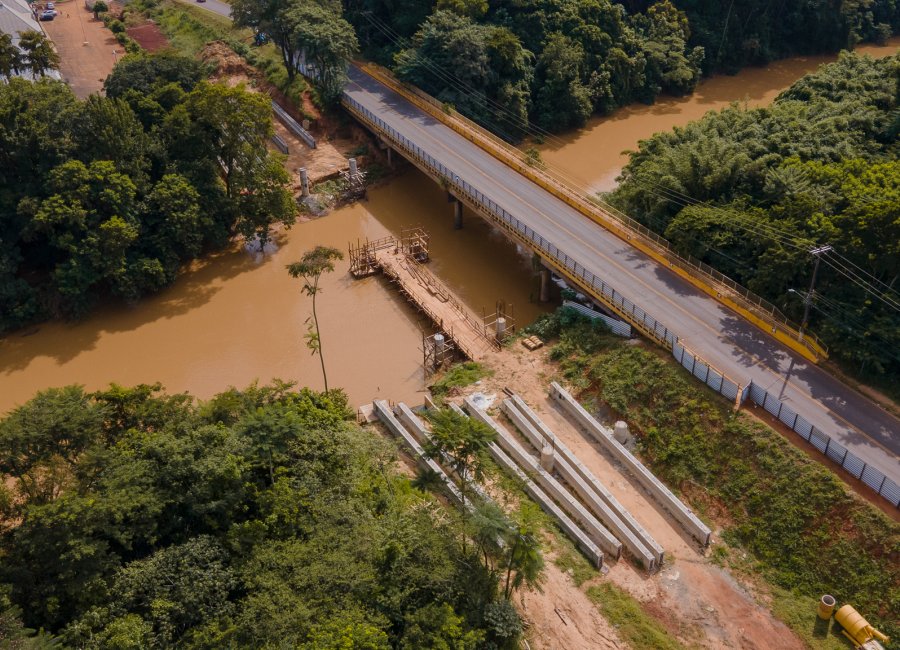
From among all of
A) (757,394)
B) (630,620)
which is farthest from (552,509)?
(757,394)

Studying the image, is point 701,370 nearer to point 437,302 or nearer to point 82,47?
point 437,302

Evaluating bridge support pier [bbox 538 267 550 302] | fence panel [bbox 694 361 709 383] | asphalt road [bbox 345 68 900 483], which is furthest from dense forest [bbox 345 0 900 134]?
fence panel [bbox 694 361 709 383]

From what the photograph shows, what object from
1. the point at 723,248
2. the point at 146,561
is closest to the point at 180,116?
the point at 146,561

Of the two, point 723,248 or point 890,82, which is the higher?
point 890,82

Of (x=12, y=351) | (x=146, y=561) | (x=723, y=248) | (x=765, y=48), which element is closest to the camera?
(x=146, y=561)

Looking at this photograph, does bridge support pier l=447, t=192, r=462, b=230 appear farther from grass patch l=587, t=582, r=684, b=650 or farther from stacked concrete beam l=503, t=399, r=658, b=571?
grass patch l=587, t=582, r=684, b=650

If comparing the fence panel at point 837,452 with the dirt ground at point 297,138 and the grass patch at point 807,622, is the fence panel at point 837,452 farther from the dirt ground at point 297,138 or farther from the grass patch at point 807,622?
the dirt ground at point 297,138

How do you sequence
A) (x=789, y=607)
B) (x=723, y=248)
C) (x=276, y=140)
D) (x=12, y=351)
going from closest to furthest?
(x=789, y=607) → (x=723, y=248) → (x=12, y=351) → (x=276, y=140)

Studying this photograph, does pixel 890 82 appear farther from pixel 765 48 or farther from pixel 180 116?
pixel 180 116
